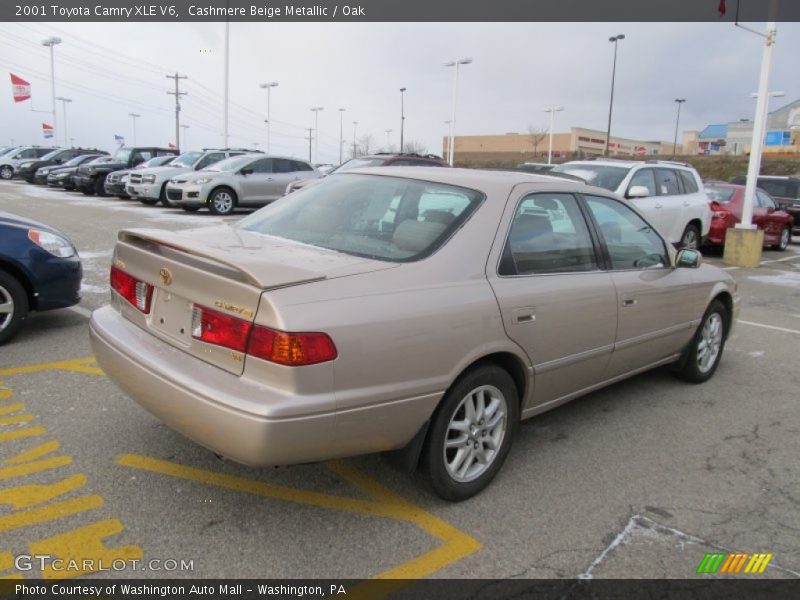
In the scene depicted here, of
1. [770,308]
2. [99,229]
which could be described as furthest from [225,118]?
[770,308]

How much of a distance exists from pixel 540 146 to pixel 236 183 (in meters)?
87.2

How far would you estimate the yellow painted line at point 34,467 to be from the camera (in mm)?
3117

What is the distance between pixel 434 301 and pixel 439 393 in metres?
0.41

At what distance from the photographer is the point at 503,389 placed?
10.4ft

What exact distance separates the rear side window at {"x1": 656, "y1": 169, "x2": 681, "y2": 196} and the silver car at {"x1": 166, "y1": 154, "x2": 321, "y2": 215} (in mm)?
10403

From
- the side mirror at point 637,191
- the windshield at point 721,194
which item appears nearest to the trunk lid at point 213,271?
the side mirror at point 637,191

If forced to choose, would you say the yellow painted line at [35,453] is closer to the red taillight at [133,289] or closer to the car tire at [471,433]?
the red taillight at [133,289]

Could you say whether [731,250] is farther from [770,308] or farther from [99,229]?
[99,229]

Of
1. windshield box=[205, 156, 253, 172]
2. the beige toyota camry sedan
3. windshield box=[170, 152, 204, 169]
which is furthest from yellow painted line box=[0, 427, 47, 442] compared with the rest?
windshield box=[170, 152, 204, 169]

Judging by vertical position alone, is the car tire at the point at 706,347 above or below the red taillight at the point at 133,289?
below

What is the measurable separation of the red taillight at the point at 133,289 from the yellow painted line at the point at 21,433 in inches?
37.7

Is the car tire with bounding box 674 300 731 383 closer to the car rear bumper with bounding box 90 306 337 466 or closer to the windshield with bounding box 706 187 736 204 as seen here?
the car rear bumper with bounding box 90 306 337 466

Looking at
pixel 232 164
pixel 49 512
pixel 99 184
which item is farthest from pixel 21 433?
pixel 99 184

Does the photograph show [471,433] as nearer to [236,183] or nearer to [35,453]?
[35,453]
